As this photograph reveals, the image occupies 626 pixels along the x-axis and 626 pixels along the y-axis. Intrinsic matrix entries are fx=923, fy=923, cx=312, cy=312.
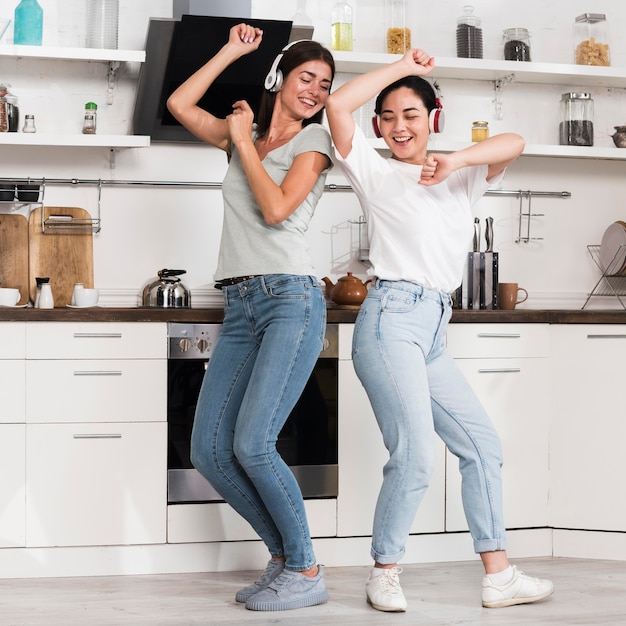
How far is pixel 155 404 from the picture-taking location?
316cm

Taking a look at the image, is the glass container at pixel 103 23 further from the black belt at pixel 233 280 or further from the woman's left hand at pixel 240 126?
the black belt at pixel 233 280

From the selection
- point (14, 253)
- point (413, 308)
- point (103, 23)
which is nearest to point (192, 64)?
point (103, 23)

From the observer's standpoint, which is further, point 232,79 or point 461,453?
point 232,79

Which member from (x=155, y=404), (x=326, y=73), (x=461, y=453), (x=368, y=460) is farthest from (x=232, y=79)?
(x=461, y=453)

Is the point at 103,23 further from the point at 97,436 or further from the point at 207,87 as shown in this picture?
the point at 97,436

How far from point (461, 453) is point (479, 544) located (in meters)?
0.27

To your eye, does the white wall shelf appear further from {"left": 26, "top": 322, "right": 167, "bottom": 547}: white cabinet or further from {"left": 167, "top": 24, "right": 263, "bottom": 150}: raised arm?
{"left": 26, "top": 322, "right": 167, "bottom": 547}: white cabinet

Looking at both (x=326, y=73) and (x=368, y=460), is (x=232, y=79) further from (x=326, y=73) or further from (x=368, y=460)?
(x=368, y=460)

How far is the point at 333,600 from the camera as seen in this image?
2785 mm

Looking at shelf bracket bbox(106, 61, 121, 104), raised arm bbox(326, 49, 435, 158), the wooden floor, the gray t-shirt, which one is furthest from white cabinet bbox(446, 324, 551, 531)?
shelf bracket bbox(106, 61, 121, 104)

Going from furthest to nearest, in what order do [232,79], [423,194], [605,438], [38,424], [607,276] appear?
[607,276]
[232,79]
[605,438]
[38,424]
[423,194]

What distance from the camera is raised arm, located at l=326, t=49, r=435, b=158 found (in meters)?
2.45

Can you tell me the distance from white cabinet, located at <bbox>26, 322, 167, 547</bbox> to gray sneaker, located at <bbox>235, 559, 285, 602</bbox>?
0.52 meters

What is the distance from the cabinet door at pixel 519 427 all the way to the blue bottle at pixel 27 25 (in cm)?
207
